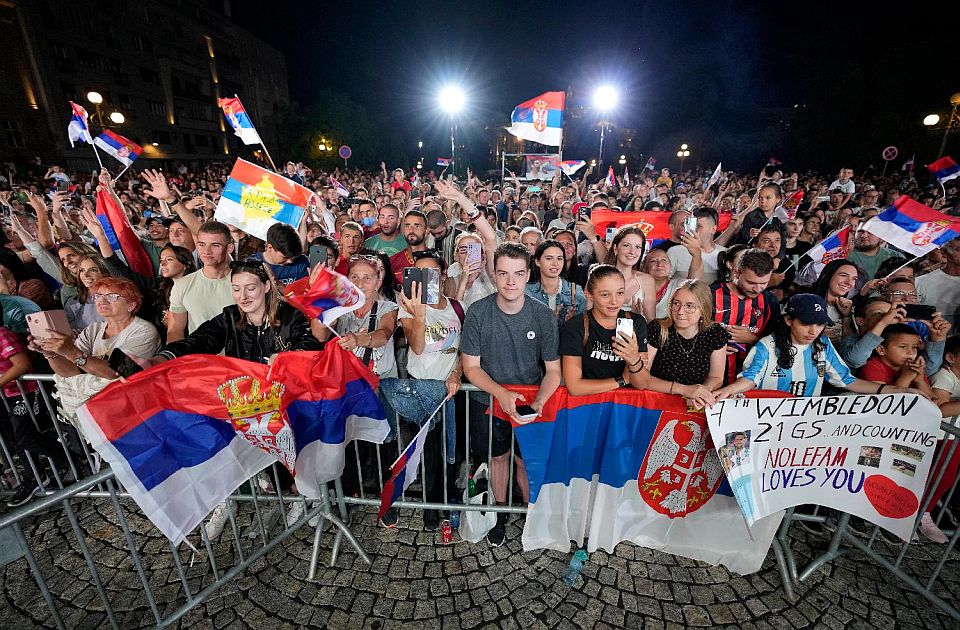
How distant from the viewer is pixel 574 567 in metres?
3.61

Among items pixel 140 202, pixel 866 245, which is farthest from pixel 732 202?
pixel 140 202

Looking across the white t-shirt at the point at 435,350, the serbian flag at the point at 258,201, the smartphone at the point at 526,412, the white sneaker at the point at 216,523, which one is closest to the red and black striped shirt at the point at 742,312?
the smartphone at the point at 526,412

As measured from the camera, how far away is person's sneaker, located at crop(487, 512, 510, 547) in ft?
12.8

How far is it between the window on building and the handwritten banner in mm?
46697

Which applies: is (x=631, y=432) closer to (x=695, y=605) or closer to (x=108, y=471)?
(x=695, y=605)

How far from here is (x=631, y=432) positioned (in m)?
3.50

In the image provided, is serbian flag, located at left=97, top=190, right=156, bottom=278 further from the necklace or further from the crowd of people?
the necklace

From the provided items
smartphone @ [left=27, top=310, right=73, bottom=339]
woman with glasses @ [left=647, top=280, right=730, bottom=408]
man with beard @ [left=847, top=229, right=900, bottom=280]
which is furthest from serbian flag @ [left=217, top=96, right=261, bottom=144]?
man with beard @ [left=847, top=229, right=900, bottom=280]

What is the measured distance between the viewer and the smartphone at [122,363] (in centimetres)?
369

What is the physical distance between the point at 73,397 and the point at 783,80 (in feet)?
248

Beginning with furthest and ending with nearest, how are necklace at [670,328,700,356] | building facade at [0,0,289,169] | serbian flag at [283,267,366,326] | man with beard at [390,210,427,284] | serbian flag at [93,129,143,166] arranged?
building facade at [0,0,289,169]
serbian flag at [93,129,143,166]
man with beard at [390,210,427,284]
necklace at [670,328,700,356]
serbian flag at [283,267,366,326]

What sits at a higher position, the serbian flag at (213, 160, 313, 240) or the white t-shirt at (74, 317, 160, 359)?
the serbian flag at (213, 160, 313, 240)

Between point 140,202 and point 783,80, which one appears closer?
point 140,202

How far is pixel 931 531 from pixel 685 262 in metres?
3.62
